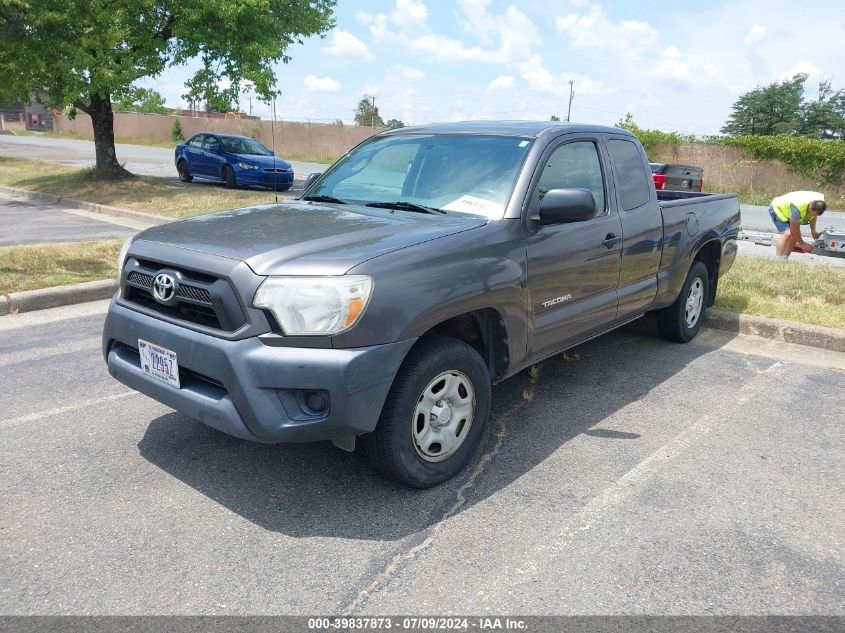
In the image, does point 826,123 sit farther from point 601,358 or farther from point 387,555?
point 387,555

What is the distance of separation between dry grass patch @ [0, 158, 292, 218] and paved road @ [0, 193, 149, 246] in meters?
0.65

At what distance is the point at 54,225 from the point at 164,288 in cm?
968

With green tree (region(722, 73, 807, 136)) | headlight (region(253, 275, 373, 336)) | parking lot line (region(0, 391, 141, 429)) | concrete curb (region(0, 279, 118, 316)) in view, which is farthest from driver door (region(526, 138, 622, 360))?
green tree (region(722, 73, 807, 136))

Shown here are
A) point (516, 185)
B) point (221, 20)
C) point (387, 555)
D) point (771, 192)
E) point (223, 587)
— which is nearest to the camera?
point (223, 587)

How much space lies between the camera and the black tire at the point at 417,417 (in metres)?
3.14

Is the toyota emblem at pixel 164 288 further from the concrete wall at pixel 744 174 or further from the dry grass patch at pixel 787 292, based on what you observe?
the concrete wall at pixel 744 174

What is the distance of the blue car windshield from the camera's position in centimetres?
1883

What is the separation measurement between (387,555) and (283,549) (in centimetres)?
44

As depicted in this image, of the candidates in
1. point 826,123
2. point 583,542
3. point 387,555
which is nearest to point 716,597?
point 583,542

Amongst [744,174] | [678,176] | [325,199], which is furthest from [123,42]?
[744,174]

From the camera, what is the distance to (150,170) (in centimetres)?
2362

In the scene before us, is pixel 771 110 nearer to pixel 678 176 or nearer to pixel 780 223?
pixel 678 176

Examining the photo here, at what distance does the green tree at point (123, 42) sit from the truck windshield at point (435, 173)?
427 inches

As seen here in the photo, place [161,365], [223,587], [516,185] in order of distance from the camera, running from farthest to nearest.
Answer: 1. [516,185]
2. [161,365]
3. [223,587]
